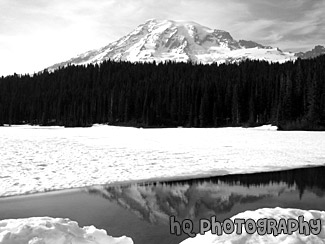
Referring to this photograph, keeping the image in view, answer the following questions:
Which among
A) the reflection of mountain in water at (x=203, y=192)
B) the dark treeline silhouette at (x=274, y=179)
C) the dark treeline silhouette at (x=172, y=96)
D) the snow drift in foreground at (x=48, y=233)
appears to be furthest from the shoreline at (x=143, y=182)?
the dark treeline silhouette at (x=172, y=96)

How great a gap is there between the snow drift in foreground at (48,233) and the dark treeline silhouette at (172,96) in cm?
6022

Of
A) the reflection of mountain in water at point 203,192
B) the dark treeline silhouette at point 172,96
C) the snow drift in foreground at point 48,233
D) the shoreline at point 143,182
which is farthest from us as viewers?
the dark treeline silhouette at point 172,96

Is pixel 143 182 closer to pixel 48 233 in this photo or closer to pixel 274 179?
pixel 274 179

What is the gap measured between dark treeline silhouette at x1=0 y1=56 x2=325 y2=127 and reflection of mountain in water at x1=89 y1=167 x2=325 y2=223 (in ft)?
163

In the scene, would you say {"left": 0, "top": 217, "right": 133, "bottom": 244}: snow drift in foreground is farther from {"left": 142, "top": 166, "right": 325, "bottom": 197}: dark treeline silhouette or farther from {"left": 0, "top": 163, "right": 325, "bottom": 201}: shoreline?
{"left": 142, "top": 166, "right": 325, "bottom": 197}: dark treeline silhouette

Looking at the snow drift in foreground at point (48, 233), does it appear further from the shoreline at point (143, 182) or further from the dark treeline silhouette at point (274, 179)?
the dark treeline silhouette at point (274, 179)

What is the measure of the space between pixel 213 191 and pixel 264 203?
7.66ft

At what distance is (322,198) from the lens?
1134cm

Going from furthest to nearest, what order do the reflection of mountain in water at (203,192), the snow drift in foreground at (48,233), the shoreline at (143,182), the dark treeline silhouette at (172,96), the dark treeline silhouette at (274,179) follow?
the dark treeline silhouette at (172,96)
the dark treeline silhouette at (274,179)
the shoreline at (143,182)
the reflection of mountain in water at (203,192)
the snow drift in foreground at (48,233)

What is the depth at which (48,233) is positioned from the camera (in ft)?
19.2

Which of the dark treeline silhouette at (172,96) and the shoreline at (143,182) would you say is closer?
the shoreline at (143,182)

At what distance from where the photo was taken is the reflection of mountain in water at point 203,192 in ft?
31.9

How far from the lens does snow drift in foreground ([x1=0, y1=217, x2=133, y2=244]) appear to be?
219 inches

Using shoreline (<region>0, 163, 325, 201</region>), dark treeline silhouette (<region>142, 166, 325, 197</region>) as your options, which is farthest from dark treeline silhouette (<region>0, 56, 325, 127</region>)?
shoreline (<region>0, 163, 325, 201</region>)
